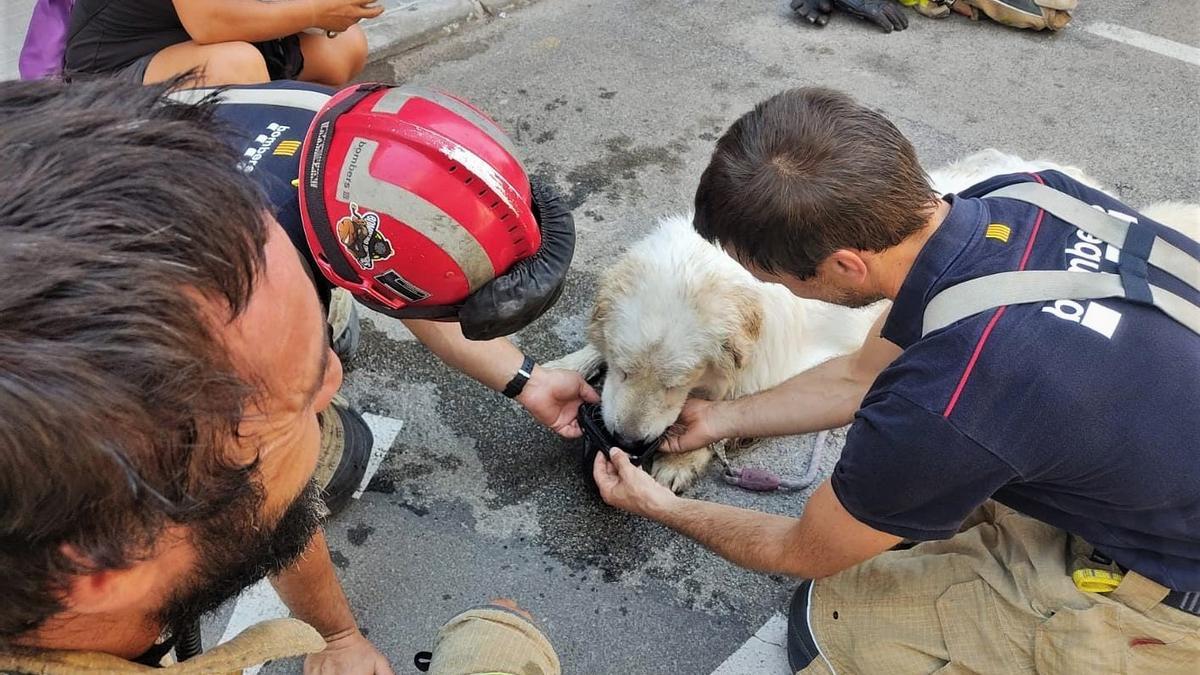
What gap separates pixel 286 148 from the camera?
80.7 inches

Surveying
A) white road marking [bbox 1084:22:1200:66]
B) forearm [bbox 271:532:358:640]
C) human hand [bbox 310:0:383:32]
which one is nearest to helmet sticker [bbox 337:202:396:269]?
forearm [bbox 271:532:358:640]

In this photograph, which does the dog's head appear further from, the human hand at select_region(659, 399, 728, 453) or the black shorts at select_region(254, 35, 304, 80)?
the black shorts at select_region(254, 35, 304, 80)

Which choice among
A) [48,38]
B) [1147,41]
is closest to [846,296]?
[48,38]

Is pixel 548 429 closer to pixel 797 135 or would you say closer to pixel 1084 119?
pixel 797 135

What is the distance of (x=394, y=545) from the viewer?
2.78 meters

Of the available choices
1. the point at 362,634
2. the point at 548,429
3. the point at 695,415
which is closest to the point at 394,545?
the point at 362,634

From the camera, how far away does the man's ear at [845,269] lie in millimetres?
1950

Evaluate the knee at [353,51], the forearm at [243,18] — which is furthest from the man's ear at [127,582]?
the knee at [353,51]

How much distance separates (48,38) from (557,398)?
7.55 feet

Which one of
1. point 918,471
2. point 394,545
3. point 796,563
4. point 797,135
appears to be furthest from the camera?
point 394,545

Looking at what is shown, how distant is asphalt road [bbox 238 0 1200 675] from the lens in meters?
2.65

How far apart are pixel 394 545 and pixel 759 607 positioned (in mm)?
1182

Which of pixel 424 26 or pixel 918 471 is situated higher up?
pixel 918 471

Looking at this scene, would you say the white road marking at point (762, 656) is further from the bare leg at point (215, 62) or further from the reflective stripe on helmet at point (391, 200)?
the bare leg at point (215, 62)
